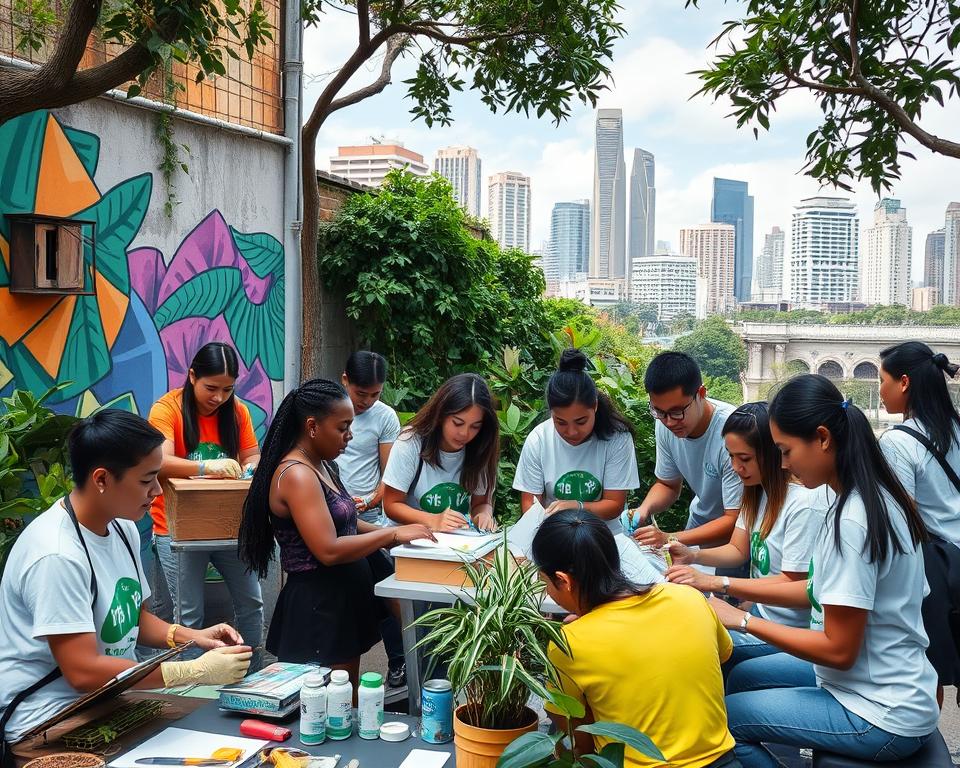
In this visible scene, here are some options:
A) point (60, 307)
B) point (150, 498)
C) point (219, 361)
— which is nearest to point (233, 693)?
point (150, 498)

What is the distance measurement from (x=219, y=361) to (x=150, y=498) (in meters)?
1.50

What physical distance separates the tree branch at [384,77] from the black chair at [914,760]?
→ 625cm

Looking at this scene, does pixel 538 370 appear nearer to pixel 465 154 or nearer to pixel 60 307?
pixel 60 307

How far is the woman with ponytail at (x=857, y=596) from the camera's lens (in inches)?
83.3

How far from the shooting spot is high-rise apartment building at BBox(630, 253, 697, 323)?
45.7 m

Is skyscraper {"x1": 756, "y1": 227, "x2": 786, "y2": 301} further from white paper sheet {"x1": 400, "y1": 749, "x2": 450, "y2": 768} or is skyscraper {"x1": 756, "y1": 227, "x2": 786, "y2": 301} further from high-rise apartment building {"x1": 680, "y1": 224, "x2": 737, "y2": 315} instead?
white paper sheet {"x1": 400, "y1": 749, "x2": 450, "y2": 768}

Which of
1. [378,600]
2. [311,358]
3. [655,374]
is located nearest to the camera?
[378,600]

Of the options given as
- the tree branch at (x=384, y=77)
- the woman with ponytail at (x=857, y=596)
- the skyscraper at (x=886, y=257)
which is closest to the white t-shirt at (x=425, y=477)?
the woman with ponytail at (x=857, y=596)

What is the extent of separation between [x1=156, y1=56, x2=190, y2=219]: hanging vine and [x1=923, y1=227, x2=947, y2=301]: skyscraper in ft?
50.4

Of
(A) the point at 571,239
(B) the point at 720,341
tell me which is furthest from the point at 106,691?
(A) the point at 571,239

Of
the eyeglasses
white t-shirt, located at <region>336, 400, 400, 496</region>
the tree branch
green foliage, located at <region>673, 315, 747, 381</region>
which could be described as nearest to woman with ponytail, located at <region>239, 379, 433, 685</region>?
the eyeglasses

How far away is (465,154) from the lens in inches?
1817

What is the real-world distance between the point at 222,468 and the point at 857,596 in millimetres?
2415

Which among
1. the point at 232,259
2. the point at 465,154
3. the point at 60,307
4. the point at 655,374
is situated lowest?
the point at 655,374
